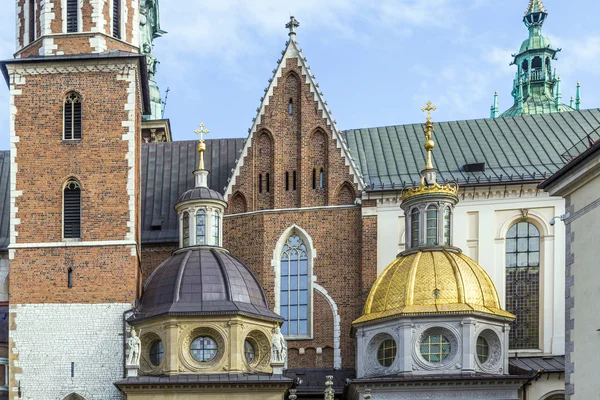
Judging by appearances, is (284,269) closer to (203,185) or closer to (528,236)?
(203,185)

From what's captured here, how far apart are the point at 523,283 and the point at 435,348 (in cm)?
662

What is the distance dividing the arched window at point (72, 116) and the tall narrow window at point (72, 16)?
2.30m

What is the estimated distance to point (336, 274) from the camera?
50906 mm

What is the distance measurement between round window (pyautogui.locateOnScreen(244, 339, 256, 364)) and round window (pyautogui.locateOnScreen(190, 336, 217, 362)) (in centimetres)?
101

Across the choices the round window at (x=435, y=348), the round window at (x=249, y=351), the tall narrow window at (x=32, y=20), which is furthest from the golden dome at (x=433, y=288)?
the tall narrow window at (x=32, y=20)

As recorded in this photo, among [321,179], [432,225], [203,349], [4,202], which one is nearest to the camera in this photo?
[203,349]

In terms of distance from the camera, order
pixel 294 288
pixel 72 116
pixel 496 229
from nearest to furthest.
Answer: pixel 72 116
pixel 496 229
pixel 294 288

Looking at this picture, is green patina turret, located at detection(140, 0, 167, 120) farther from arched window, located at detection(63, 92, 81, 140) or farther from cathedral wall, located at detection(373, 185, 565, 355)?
cathedral wall, located at detection(373, 185, 565, 355)

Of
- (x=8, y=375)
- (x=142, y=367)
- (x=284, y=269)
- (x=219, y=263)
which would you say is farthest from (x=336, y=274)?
(x=8, y=375)

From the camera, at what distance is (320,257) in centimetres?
5119

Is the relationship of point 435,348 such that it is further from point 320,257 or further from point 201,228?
point 201,228

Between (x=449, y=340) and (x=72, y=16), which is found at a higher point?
(x=72, y=16)

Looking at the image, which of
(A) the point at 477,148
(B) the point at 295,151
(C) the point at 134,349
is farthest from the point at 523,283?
A: (C) the point at 134,349

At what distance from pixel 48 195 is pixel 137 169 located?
10.1ft
